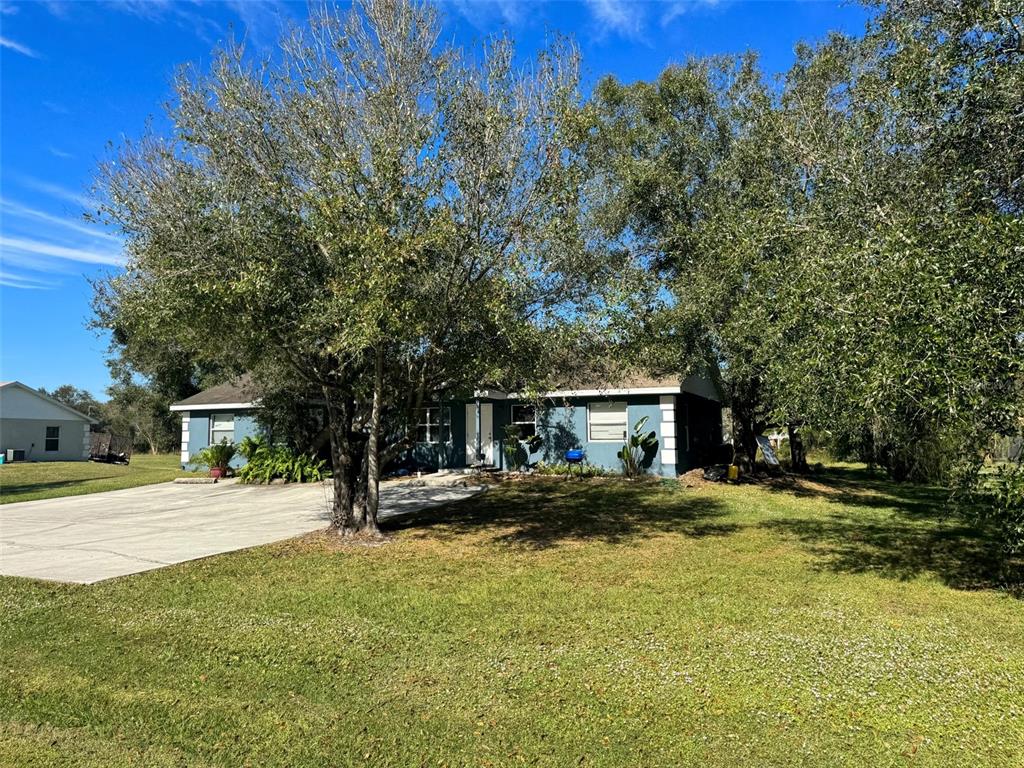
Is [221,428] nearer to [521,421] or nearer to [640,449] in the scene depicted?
[521,421]

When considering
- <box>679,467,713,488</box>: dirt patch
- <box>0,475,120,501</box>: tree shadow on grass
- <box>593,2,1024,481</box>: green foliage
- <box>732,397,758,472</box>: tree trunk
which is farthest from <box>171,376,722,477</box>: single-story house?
<box>593,2,1024,481</box>: green foliage

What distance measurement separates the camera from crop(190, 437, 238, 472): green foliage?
21859mm

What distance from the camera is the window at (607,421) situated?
65.1ft

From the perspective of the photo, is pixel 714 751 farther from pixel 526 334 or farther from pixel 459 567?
pixel 526 334

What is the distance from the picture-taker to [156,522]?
509 inches

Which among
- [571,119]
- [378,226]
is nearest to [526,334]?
[378,226]

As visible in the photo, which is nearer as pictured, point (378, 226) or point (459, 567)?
point (378, 226)

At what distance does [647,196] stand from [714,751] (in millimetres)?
15668

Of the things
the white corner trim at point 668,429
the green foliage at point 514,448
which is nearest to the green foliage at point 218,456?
the green foliage at point 514,448

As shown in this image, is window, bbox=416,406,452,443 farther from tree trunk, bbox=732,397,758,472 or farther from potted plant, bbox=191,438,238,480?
tree trunk, bbox=732,397,758,472

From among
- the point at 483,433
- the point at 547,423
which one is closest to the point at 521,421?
the point at 547,423

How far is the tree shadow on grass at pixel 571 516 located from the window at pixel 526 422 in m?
3.35

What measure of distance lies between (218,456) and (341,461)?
1282cm

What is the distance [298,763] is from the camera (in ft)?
12.1
